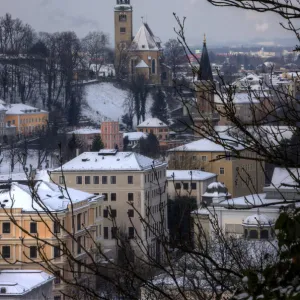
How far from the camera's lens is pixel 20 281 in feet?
61.3

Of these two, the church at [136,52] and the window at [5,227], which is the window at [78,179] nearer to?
the window at [5,227]

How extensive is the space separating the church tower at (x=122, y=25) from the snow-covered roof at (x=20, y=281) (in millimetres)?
51168

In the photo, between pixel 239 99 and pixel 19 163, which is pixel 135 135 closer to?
pixel 19 163

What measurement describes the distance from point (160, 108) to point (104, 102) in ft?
8.84

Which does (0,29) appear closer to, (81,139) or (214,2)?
(81,139)

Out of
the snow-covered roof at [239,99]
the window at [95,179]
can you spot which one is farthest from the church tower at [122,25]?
the window at [95,179]

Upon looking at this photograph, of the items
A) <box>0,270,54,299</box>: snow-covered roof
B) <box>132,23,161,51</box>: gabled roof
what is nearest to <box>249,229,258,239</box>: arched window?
<box>0,270,54,299</box>: snow-covered roof

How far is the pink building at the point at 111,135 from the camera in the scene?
50.8m

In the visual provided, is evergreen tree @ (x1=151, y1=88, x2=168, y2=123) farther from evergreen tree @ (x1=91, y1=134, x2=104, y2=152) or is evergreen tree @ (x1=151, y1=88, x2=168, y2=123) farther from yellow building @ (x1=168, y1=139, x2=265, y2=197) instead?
yellow building @ (x1=168, y1=139, x2=265, y2=197)

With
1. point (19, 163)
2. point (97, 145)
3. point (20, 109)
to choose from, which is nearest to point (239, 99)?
point (97, 145)

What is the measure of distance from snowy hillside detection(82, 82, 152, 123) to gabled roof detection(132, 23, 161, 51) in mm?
4153

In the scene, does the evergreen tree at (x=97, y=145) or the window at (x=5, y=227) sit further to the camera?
the evergreen tree at (x=97, y=145)

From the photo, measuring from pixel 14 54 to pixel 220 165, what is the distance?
2886 cm

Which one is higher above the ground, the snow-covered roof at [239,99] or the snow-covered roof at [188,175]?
the snow-covered roof at [239,99]
